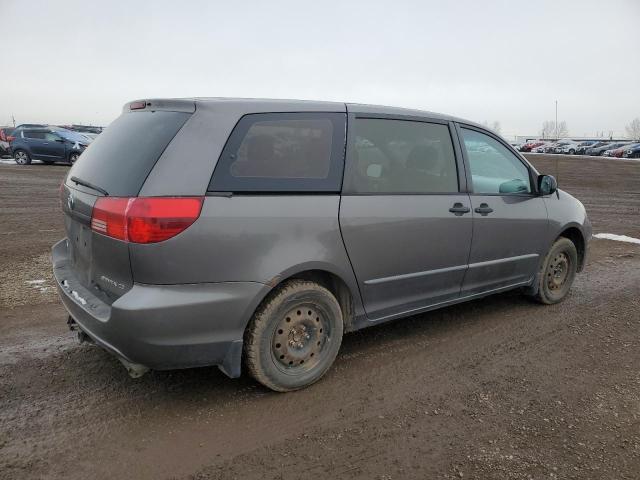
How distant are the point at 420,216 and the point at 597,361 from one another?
1.68 metres

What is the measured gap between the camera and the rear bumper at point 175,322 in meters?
2.55

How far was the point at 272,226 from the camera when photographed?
2801 mm

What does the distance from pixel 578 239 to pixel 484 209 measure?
68.5 inches

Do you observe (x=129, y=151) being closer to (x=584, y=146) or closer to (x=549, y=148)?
(x=584, y=146)

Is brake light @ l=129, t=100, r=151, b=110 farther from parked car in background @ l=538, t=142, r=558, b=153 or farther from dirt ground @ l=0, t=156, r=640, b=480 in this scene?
parked car in background @ l=538, t=142, r=558, b=153

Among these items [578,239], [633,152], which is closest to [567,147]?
[633,152]

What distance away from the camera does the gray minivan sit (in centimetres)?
258

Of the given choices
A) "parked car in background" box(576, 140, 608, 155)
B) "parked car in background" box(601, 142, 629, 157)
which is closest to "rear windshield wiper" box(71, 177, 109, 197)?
"parked car in background" box(601, 142, 629, 157)

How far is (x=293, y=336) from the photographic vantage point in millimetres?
3098

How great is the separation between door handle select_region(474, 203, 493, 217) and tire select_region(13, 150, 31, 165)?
2264cm

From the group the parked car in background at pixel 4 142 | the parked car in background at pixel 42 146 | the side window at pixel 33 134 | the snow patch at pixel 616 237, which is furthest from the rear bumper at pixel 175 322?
the parked car in background at pixel 4 142

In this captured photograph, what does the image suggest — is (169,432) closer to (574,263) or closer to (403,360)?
(403,360)

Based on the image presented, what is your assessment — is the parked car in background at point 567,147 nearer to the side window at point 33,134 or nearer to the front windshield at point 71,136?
the front windshield at point 71,136

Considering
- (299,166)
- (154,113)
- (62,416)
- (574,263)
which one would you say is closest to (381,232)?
(299,166)
